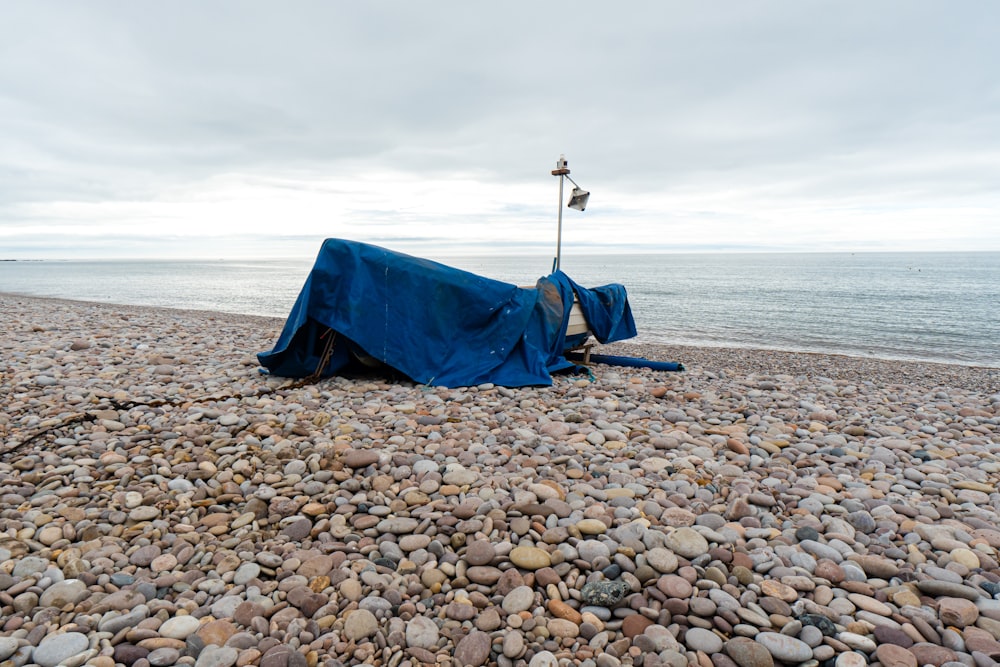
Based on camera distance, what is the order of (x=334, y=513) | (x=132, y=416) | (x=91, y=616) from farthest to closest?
(x=132, y=416) → (x=334, y=513) → (x=91, y=616)

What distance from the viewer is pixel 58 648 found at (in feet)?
9.11

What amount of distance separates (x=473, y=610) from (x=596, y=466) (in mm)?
2036

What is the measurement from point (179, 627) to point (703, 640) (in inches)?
106

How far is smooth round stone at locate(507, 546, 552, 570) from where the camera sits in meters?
3.48

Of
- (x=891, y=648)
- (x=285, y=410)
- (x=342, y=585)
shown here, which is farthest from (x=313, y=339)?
(x=891, y=648)

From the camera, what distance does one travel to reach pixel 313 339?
773 cm

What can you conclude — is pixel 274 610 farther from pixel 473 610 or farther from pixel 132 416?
pixel 132 416

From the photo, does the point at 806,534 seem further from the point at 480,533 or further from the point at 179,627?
the point at 179,627

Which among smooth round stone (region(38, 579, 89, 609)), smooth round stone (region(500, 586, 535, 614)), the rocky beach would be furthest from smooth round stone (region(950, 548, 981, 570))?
smooth round stone (region(38, 579, 89, 609))

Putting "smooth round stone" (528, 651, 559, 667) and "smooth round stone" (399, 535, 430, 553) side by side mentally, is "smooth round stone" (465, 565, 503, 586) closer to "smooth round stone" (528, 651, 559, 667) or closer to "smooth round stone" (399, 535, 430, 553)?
"smooth round stone" (399, 535, 430, 553)

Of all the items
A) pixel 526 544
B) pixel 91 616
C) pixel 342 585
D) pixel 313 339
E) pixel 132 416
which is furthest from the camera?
pixel 313 339

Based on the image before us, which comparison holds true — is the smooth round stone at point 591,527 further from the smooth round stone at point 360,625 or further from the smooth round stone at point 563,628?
the smooth round stone at point 360,625

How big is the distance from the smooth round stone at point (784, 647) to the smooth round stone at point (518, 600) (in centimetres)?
118

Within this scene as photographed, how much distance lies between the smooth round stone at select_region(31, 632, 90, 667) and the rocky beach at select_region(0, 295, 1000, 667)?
0.04ft
